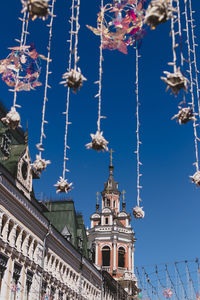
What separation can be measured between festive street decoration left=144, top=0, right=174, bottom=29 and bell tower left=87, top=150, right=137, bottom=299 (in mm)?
59609

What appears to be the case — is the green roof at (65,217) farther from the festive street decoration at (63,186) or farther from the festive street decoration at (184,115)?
the festive street decoration at (184,115)

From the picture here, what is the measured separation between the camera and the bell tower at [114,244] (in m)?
67.6

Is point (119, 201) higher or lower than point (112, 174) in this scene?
lower

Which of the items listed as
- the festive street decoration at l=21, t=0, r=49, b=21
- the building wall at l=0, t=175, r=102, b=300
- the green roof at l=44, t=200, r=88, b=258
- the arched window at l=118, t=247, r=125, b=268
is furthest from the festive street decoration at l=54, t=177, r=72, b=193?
the arched window at l=118, t=247, r=125, b=268

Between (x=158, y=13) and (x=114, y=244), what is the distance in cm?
6194

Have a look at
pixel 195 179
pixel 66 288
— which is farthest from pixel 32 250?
pixel 195 179

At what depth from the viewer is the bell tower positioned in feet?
222

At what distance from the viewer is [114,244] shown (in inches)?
2736

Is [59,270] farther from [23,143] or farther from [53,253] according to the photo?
[23,143]

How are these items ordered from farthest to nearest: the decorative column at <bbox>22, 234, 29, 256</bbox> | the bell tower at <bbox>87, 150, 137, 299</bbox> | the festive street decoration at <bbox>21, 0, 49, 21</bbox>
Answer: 1. the bell tower at <bbox>87, 150, 137, 299</bbox>
2. the decorative column at <bbox>22, 234, 29, 256</bbox>
3. the festive street decoration at <bbox>21, 0, 49, 21</bbox>

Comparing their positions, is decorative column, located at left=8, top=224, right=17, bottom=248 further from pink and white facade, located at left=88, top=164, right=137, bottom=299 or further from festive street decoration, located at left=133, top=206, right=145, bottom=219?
pink and white facade, located at left=88, top=164, right=137, bottom=299

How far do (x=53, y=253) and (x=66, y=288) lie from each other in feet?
Result: 13.8

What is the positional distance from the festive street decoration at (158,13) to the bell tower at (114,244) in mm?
59609

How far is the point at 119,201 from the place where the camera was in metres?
79.2
